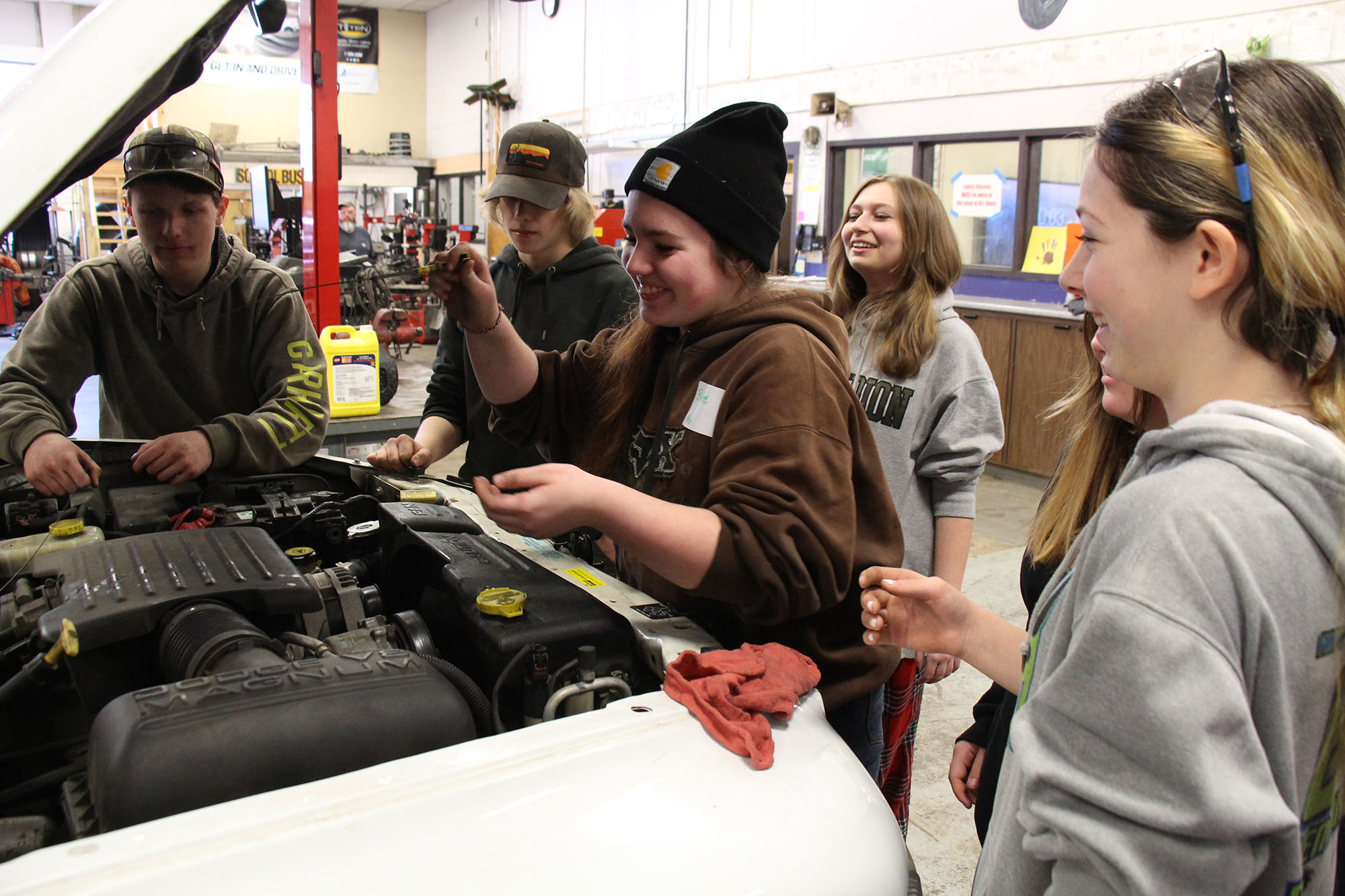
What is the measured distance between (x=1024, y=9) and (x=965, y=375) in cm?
523

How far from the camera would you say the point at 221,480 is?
1904mm

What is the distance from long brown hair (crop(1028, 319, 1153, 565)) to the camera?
44.8 inches

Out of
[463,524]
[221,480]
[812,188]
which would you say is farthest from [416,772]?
[812,188]

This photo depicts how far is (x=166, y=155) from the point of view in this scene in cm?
188

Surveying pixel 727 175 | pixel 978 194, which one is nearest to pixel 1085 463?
pixel 727 175

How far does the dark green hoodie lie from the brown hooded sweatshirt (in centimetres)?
98

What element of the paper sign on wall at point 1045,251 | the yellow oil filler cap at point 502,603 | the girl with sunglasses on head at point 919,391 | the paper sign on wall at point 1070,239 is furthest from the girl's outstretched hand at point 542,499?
the paper sign on wall at point 1045,251

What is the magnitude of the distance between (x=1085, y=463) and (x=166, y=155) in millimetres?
1844

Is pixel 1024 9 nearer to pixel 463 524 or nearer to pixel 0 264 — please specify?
pixel 463 524

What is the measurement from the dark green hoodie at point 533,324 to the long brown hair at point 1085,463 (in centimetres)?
134

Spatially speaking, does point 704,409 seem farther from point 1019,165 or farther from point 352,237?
point 352,237

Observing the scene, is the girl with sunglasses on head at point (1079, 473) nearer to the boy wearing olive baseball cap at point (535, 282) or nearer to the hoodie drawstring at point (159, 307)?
the boy wearing olive baseball cap at point (535, 282)

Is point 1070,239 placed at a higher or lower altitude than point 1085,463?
higher

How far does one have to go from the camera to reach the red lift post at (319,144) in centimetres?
491
